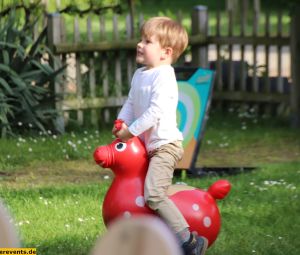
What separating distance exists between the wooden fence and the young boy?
5315 millimetres

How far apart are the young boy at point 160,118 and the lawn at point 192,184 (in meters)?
0.68

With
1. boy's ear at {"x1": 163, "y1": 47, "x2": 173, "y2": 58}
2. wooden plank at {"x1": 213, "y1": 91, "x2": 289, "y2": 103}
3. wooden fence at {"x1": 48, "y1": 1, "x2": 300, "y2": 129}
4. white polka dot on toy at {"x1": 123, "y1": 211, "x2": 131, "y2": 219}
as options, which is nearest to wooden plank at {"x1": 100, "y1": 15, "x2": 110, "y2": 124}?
wooden fence at {"x1": 48, "y1": 1, "x2": 300, "y2": 129}

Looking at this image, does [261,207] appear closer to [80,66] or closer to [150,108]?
[150,108]

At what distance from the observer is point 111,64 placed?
11141mm

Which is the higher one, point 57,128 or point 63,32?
point 63,32

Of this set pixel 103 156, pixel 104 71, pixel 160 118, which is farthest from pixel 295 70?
pixel 103 156

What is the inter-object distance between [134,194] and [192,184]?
2.46 meters

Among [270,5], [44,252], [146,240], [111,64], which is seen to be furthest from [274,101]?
[270,5]

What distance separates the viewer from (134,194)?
16.6ft

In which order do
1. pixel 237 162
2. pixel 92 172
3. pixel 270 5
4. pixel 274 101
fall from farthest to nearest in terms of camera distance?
pixel 270 5, pixel 274 101, pixel 237 162, pixel 92 172

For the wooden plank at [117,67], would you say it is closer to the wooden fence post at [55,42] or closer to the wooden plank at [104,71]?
the wooden plank at [104,71]

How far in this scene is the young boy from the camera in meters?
5.02

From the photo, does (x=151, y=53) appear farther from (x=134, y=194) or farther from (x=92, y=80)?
(x=92, y=80)

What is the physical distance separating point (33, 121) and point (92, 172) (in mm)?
1751
